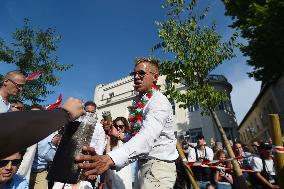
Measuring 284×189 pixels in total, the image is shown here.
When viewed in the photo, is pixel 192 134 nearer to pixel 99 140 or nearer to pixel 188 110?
pixel 188 110

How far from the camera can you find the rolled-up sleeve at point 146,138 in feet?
6.48

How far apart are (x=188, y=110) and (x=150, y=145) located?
106ft

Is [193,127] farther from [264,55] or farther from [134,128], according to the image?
[134,128]

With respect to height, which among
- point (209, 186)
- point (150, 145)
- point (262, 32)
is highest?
point (262, 32)

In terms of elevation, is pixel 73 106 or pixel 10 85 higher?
pixel 10 85

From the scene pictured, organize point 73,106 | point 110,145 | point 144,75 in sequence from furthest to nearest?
point 110,145 → point 144,75 → point 73,106

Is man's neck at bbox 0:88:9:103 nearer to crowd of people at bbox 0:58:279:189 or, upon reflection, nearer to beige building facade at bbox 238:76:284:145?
crowd of people at bbox 0:58:279:189

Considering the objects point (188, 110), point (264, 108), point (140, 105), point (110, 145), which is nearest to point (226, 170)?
point (110, 145)

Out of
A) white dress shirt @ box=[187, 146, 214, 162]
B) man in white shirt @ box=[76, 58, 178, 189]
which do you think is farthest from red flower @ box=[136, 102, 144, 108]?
white dress shirt @ box=[187, 146, 214, 162]

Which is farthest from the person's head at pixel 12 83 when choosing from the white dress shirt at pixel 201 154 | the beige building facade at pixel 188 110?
the beige building facade at pixel 188 110

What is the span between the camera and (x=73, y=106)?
4.49 feet

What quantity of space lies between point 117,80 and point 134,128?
41.2 m

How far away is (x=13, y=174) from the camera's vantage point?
333 centimetres

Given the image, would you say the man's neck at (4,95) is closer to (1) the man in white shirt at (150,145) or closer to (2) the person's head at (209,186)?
(1) the man in white shirt at (150,145)
